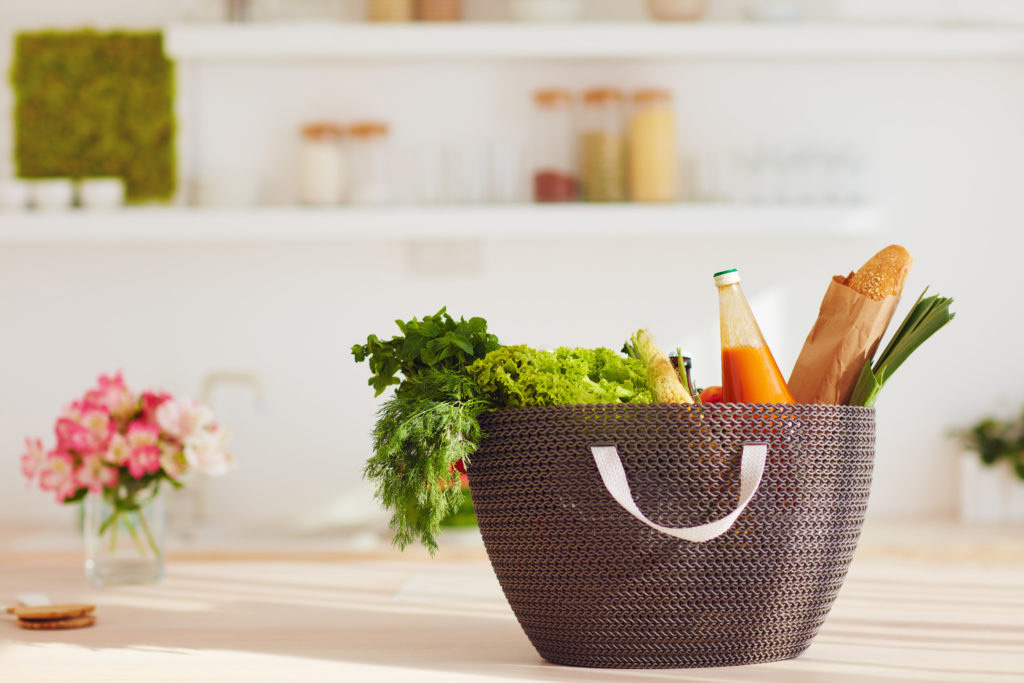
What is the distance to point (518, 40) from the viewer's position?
7.87 feet

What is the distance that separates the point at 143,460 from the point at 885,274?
750 mm

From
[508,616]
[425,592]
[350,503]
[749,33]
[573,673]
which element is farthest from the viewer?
[350,503]

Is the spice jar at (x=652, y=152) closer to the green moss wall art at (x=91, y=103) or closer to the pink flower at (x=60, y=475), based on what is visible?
the green moss wall art at (x=91, y=103)

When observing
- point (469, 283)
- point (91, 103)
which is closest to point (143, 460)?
point (469, 283)

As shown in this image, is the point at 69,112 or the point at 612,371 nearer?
the point at 612,371

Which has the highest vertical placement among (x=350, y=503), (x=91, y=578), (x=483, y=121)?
(x=483, y=121)

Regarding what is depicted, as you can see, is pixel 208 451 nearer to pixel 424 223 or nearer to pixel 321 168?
pixel 424 223

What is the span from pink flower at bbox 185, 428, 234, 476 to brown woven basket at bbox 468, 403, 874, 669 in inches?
21.4

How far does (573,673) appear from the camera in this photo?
0.67 m

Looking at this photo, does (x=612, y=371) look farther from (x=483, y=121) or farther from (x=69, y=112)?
A: (x=69, y=112)

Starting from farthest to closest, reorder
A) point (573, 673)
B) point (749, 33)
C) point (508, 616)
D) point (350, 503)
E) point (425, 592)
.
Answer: point (350, 503), point (749, 33), point (425, 592), point (508, 616), point (573, 673)

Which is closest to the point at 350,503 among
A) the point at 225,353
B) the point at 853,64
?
the point at 225,353

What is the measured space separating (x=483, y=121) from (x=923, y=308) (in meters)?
2.00

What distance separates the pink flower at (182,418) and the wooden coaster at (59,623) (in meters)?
0.31
